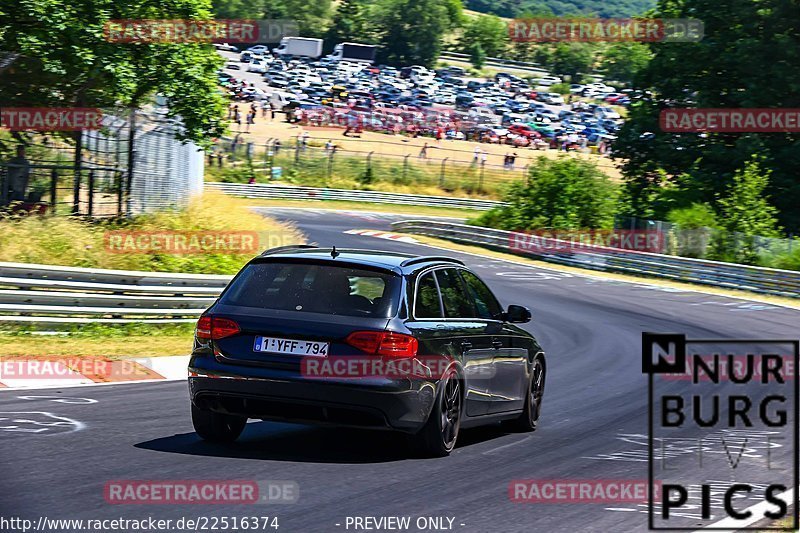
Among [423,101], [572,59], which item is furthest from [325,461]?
[572,59]

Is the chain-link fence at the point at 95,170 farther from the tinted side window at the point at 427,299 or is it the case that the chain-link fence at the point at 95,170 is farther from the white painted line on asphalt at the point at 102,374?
the tinted side window at the point at 427,299

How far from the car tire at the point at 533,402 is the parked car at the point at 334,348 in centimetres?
154

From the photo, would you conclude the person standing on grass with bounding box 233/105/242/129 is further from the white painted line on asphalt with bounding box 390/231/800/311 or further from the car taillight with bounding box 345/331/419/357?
the car taillight with bounding box 345/331/419/357

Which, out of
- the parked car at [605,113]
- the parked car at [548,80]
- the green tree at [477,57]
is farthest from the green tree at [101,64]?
the green tree at [477,57]

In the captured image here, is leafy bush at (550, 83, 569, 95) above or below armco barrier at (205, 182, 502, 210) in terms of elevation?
above

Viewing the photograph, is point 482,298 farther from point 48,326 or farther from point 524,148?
point 524,148

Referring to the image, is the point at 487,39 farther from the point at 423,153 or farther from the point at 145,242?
the point at 145,242

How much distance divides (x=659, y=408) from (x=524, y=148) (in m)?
74.2

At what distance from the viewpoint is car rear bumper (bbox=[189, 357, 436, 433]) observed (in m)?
8.34

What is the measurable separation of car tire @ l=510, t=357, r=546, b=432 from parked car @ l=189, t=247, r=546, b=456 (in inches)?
60.7

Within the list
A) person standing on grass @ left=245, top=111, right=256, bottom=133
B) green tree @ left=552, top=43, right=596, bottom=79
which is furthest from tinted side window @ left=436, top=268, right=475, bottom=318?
green tree @ left=552, top=43, right=596, bottom=79

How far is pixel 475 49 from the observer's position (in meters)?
151

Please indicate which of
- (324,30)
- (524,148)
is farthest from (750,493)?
(324,30)

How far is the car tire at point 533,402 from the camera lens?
11.0 meters
